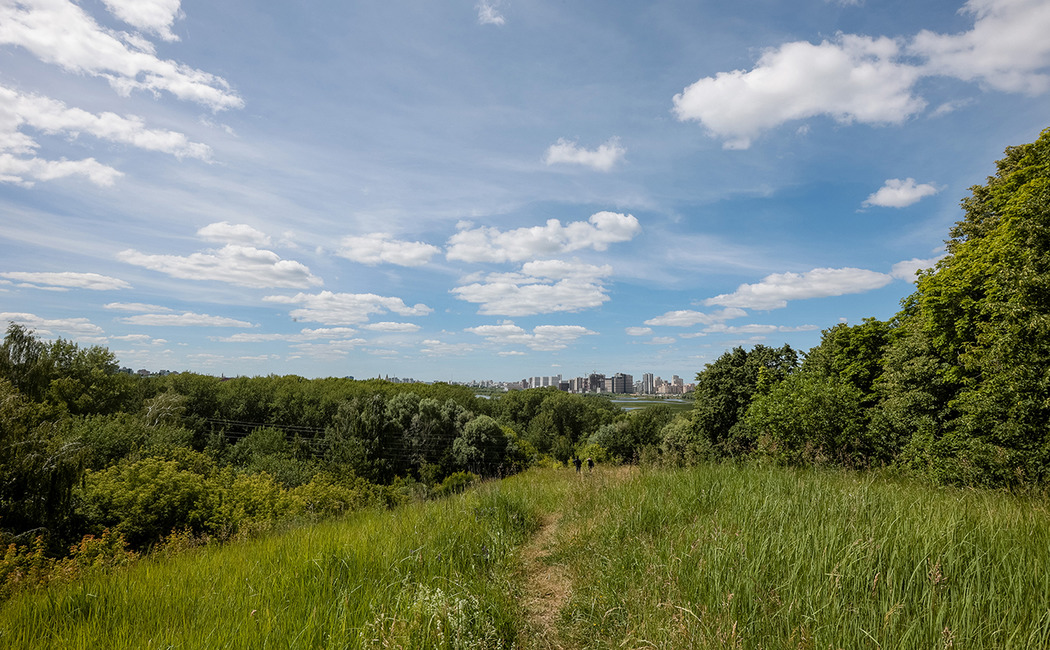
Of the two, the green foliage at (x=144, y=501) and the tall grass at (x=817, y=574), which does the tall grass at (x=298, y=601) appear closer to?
the tall grass at (x=817, y=574)

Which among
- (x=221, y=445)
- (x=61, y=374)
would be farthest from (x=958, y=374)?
(x=61, y=374)

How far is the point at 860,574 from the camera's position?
125 inches

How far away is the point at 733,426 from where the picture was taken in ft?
102

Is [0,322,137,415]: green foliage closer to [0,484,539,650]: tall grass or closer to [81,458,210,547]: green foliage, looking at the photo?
[81,458,210,547]: green foliage

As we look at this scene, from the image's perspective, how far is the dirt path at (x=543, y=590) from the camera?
3.68 meters

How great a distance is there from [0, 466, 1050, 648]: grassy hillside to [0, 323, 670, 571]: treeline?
316 centimetres

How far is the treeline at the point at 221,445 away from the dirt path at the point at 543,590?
322 centimetres

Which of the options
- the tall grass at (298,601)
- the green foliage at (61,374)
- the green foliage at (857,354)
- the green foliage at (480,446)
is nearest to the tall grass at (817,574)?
the tall grass at (298,601)

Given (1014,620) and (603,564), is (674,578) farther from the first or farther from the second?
(1014,620)

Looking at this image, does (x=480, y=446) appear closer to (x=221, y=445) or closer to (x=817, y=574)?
(x=221, y=445)

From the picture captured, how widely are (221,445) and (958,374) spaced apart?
70.7 metres

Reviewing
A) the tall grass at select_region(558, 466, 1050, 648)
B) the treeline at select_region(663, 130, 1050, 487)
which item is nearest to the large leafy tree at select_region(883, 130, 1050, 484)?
the treeline at select_region(663, 130, 1050, 487)

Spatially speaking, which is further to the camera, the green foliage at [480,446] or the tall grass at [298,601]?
the green foliage at [480,446]

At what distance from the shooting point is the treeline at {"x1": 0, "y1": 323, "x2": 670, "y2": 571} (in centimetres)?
1994
